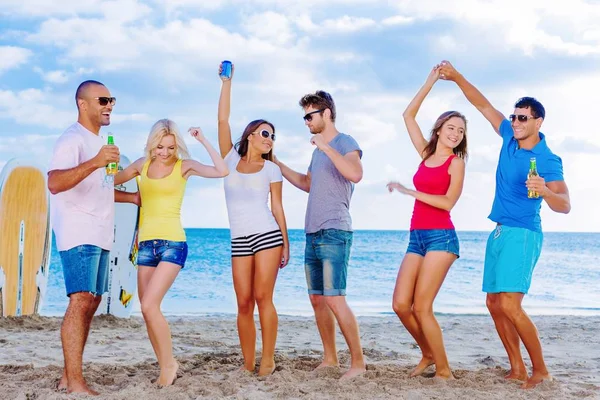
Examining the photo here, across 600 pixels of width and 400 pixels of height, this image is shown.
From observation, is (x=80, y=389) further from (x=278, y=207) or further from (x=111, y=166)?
(x=278, y=207)

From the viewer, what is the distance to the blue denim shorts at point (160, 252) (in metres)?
3.97

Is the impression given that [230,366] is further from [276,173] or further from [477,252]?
[477,252]

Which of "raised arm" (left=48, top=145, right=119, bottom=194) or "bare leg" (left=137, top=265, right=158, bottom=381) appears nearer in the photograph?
"raised arm" (left=48, top=145, right=119, bottom=194)

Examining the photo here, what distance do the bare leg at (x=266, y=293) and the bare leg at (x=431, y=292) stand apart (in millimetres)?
924

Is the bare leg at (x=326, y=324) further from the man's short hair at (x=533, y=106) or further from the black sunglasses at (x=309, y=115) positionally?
the man's short hair at (x=533, y=106)

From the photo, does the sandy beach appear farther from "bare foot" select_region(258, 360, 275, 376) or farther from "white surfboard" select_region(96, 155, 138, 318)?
"white surfboard" select_region(96, 155, 138, 318)

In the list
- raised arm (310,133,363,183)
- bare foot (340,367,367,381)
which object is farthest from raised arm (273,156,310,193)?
bare foot (340,367,367,381)

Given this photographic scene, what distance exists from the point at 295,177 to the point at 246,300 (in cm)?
97

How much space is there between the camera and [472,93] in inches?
184

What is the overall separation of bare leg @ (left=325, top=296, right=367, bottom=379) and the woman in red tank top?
0.31 meters

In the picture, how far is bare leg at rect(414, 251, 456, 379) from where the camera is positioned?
416 cm

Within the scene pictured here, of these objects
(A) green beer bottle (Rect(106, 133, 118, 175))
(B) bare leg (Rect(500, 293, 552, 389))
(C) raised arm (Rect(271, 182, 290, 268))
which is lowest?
(B) bare leg (Rect(500, 293, 552, 389))

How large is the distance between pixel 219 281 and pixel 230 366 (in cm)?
1630

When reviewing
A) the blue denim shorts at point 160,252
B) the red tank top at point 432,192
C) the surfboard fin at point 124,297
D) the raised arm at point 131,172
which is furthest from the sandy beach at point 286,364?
the raised arm at point 131,172
